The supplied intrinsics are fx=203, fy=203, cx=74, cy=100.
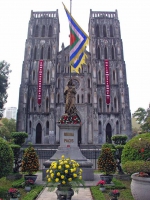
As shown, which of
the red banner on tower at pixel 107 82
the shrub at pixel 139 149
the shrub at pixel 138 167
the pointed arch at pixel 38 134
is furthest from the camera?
the red banner on tower at pixel 107 82

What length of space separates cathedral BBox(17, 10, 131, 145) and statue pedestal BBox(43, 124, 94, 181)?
1854cm

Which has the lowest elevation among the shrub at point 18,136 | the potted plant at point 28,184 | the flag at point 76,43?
the potted plant at point 28,184

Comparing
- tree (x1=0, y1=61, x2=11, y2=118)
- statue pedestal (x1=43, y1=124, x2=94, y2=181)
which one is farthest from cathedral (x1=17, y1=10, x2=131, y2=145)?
statue pedestal (x1=43, y1=124, x2=94, y2=181)

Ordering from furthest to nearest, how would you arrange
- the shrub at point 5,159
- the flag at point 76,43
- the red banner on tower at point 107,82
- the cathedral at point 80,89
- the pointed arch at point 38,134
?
the red banner on tower at point 107,82 < the pointed arch at point 38,134 < the cathedral at point 80,89 < the flag at point 76,43 < the shrub at point 5,159

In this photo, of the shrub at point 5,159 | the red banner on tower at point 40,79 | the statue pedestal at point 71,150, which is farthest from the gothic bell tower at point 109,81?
the shrub at point 5,159

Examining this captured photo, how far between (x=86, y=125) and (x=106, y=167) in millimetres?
21127

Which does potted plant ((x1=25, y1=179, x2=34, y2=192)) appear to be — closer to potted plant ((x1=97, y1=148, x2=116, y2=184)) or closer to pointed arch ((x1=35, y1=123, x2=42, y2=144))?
potted plant ((x1=97, y1=148, x2=116, y2=184))

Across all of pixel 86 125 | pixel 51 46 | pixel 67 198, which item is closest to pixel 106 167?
pixel 67 198

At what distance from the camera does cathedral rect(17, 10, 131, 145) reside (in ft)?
98.3

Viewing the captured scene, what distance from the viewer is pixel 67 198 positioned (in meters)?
5.48

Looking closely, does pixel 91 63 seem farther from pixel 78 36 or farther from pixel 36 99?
pixel 78 36

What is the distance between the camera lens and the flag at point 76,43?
42.5ft

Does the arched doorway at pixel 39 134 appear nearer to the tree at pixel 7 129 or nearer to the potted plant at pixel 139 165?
the tree at pixel 7 129

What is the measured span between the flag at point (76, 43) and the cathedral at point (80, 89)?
17242mm
